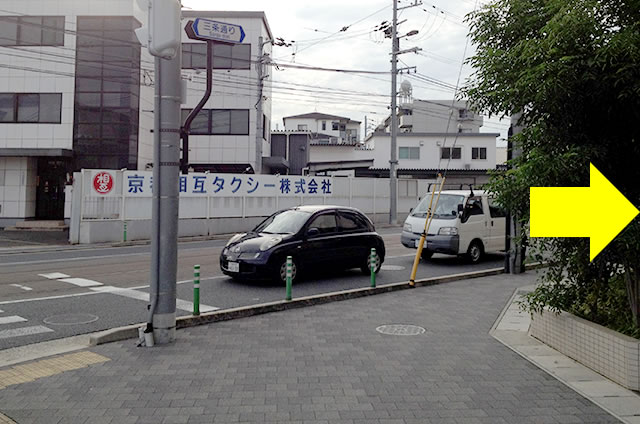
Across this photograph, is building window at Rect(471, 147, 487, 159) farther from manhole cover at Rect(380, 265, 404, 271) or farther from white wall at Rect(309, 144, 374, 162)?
manhole cover at Rect(380, 265, 404, 271)

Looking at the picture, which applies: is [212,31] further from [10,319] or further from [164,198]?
[10,319]

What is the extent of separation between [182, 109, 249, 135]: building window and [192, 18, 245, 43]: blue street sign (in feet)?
81.7

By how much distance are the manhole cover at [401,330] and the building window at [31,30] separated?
1010 inches

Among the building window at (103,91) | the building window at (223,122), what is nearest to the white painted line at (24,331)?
the building window at (103,91)

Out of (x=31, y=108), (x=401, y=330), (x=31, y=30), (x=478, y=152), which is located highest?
(x=31, y=30)

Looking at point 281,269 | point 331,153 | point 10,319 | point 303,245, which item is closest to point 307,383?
point 10,319

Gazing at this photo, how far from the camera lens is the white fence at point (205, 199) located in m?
19.6

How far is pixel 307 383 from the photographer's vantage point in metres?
5.41

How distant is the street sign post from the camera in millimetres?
6652

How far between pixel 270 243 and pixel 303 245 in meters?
0.75

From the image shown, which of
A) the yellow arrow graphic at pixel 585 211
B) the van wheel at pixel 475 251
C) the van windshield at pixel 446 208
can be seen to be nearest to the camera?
the yellow arrow graphic at pixel 585 211

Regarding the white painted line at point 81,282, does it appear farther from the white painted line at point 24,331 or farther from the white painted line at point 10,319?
the white painted line at point 24,331

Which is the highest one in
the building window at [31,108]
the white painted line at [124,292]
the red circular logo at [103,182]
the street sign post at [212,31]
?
the building window at [31,108]

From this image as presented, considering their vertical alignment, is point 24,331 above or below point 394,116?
below
